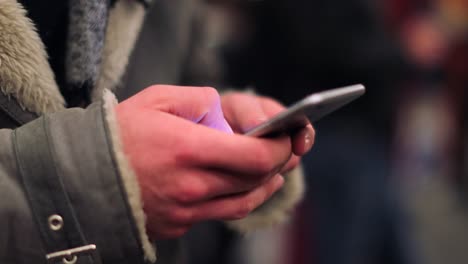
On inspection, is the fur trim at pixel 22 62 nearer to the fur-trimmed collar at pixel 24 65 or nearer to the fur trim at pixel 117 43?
the fur-trimmed collar at pixel 24 65

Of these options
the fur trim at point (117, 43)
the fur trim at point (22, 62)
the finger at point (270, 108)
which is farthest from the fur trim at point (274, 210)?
the fur trim at point (22, 62)

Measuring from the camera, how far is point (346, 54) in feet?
6.89

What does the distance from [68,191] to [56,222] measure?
38 millimetres

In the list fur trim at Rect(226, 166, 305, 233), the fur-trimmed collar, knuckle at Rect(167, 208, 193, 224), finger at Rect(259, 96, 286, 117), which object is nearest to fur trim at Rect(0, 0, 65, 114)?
the fur-trimmed collar

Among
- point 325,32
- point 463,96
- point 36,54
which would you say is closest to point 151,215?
point 36,54

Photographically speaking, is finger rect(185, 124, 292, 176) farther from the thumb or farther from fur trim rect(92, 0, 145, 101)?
fur trim rect(92, 0, 145, 101)

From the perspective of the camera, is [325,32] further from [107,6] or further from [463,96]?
[463,96]

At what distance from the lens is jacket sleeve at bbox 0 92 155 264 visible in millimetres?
747

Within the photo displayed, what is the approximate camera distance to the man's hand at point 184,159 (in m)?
0.72

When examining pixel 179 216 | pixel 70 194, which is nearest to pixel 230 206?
pixel 179 216

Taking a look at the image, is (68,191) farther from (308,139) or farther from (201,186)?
(308,139)

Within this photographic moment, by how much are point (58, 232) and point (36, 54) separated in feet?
0.77

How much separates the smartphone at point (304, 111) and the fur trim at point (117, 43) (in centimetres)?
30

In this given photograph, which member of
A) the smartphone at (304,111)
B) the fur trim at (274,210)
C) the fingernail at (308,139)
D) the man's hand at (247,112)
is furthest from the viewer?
the fur trim at (274,210)
